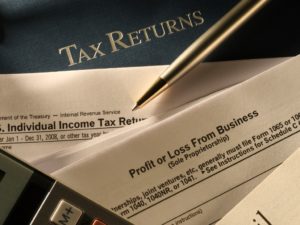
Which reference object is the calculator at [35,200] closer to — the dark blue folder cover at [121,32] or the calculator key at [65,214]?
the calculator key at [65,214]

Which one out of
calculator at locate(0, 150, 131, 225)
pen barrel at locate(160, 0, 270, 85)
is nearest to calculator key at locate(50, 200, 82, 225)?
calculator at locate(0, 150, 131, 225)

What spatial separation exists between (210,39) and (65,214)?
0.16m

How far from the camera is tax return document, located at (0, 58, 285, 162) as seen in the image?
1.08 feet

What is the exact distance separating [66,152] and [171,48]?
0.36ft

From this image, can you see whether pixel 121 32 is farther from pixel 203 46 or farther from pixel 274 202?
pixel 274 202

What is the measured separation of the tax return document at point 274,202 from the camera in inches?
12.0

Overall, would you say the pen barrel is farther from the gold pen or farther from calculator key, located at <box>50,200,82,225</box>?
calculator key, located at <box>50,200,82,225</box>

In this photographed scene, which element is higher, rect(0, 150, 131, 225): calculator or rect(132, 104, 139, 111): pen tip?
rect(132, 104, 139, 111): pen tip

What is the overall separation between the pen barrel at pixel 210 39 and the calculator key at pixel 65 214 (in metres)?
0.12

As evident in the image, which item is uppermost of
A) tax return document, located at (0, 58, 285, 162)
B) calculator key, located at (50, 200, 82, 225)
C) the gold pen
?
the gold pen

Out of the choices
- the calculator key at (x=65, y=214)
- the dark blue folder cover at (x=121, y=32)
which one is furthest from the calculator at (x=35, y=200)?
the dark blue folder cover at (x=121, y=32)

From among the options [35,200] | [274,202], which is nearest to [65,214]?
[35,200]

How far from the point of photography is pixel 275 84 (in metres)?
0.33

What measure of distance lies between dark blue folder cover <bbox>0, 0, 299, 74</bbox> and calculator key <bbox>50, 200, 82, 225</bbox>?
0.12 m
